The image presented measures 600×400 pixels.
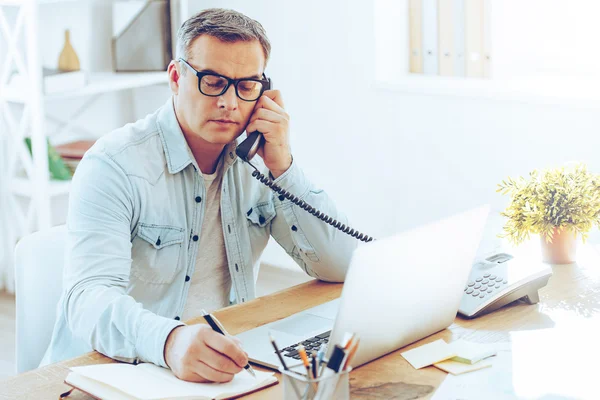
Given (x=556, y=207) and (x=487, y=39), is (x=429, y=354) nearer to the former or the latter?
(x=556, y=207)

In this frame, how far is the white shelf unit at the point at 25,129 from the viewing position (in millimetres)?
3393

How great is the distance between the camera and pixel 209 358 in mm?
1298

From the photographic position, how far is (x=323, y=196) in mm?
1938

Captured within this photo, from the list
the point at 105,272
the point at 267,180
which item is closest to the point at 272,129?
the point at 267,180

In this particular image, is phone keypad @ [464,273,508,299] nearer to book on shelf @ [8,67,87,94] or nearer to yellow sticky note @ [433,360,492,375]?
yellow sticky note @ [433,360,492,375]

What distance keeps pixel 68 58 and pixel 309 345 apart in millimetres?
2571

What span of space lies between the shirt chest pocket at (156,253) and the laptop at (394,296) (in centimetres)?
32

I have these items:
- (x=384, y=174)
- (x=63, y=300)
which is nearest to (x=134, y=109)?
(x=384, y=174)

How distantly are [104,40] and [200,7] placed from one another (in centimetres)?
47

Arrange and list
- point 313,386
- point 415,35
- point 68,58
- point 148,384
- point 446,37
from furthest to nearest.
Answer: point 68,58 < point 415,35 < point 446,37 < point 148,384 < point 313,386

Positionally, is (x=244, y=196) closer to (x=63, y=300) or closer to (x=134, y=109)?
(x=63, y=300)

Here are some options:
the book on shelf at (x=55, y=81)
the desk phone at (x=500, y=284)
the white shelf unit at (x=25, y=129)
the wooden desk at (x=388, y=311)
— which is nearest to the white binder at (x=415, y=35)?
the white shelf unit at (x=25, y=129)

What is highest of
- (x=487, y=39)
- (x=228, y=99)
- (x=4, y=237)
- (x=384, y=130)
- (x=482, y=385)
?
(x=487, y=39)

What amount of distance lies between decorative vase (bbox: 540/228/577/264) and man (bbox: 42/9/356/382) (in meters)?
0.43
